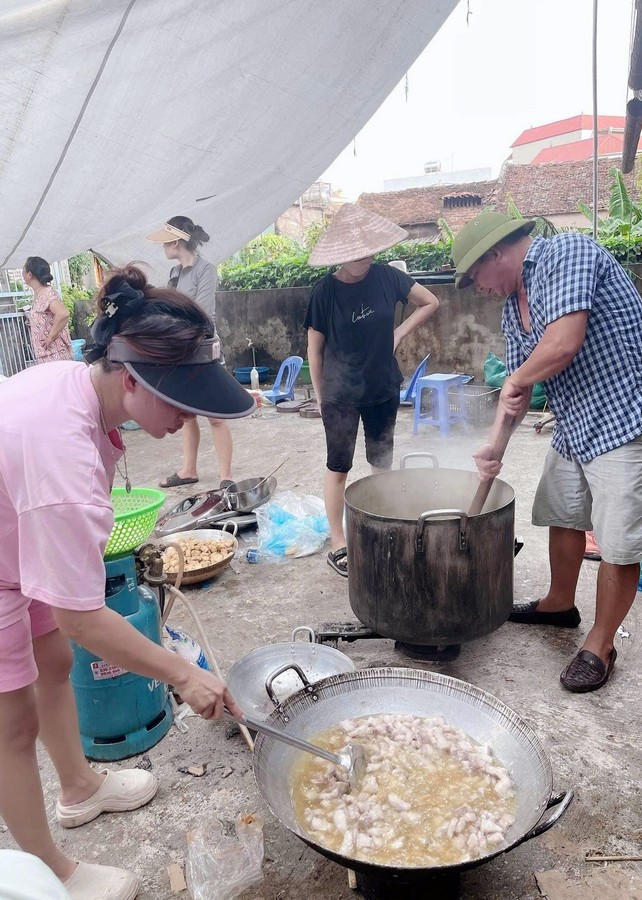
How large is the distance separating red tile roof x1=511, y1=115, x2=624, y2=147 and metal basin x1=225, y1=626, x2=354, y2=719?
150ft

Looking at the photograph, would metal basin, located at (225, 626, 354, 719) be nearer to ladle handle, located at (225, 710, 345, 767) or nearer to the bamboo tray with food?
ladle handle, located at (225, 710, 345, 767)

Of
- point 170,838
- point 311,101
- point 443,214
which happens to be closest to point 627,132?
point 311,101

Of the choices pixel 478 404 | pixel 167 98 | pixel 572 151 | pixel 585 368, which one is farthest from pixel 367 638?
pixel 572 151

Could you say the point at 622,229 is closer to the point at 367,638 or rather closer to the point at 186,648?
the point at 367,638

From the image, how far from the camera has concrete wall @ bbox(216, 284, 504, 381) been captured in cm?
941

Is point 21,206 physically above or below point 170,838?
above

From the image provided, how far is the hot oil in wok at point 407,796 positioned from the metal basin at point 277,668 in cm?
62

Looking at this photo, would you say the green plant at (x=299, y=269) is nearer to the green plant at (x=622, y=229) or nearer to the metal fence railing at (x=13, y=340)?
the green plant at (x=622, y=229)

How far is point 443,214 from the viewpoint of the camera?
24.8m

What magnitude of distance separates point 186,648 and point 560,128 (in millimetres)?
53494

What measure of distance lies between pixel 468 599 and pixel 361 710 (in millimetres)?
788

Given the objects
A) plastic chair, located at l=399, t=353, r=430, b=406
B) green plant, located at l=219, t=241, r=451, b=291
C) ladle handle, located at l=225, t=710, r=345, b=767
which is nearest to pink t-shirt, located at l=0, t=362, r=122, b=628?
ladle handle, located at l=225, t=710, r=345, b=767

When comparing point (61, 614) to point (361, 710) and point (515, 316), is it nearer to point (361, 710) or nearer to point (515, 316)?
point (361, 710)

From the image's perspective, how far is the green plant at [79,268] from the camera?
19266 millimetres
